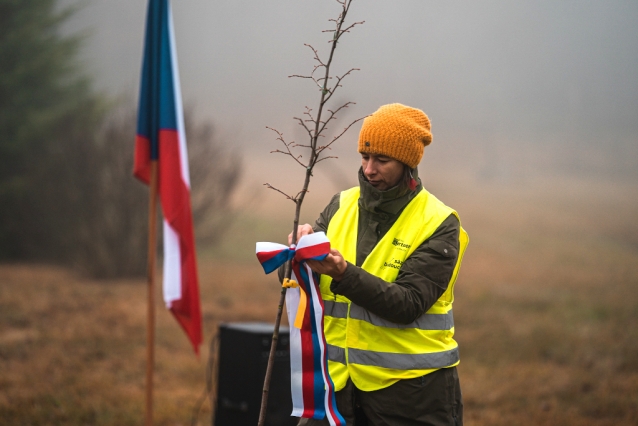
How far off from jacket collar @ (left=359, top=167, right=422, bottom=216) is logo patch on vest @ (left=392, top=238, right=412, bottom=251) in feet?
0.34

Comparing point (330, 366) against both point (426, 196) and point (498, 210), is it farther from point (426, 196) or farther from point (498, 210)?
point (498, 210)

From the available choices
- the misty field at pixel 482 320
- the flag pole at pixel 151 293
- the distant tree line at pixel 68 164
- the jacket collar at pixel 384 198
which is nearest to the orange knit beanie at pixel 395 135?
the jacket collar at pixel 384 198

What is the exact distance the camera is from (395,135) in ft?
7.78

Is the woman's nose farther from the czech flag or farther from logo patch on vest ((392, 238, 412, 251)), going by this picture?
the czech flag

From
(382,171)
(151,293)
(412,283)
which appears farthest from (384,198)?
(151,293)

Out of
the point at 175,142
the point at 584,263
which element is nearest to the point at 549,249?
the point at 584,263

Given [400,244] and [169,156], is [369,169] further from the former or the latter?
[169,156]

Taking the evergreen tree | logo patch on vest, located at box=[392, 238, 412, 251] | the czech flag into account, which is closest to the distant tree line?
the evergreen tree

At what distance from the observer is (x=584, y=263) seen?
9422mm

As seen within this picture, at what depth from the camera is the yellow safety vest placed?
237cm

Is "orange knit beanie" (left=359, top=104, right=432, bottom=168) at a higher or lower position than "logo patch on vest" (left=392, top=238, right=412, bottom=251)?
higher

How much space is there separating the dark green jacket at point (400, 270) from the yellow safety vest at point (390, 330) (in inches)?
1.5

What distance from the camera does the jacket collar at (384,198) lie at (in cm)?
241

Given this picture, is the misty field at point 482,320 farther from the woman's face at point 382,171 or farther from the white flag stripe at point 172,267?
the woman's face at point 382,171
